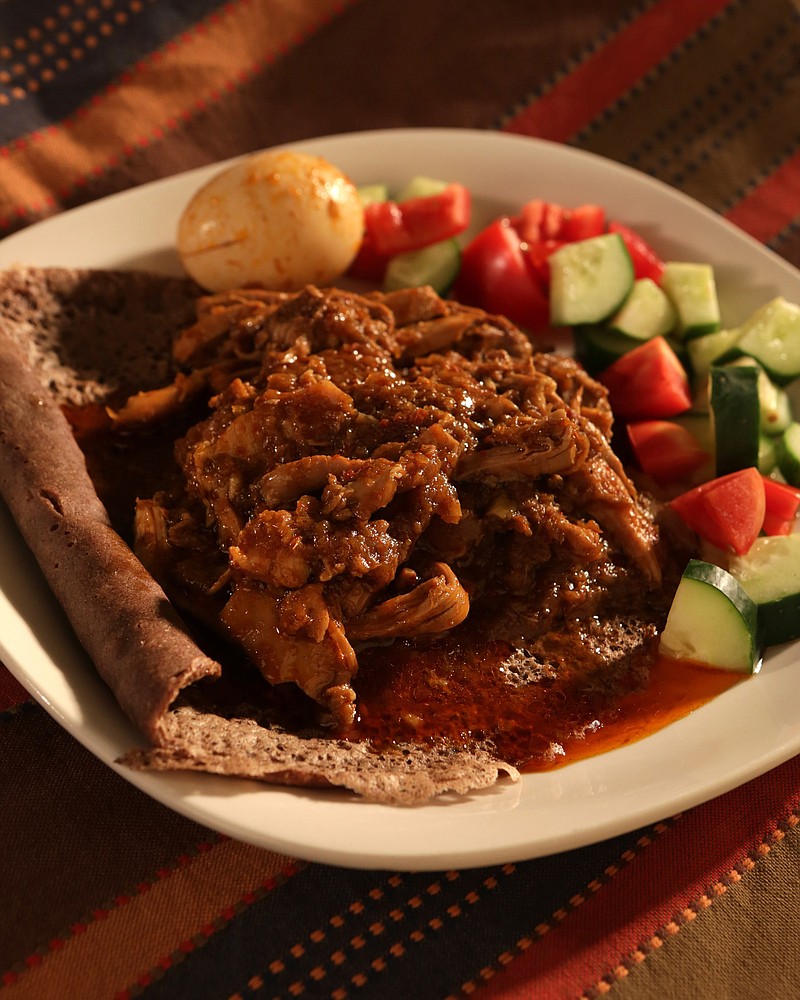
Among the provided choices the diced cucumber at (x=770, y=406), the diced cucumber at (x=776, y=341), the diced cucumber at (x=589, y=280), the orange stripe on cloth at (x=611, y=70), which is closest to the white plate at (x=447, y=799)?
the diced cucumber at (x=770, y=406)

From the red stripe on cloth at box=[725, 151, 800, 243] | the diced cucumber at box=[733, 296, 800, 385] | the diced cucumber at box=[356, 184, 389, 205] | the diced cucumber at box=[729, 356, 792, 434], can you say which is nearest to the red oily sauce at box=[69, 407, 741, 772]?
the diced cucumber at box=[729, 356, 792, 434]

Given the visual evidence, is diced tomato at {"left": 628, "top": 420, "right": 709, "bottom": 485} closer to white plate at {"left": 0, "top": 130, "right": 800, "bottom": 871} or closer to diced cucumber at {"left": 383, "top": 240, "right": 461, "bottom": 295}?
white plate at {"left": 0, "top": 130, "right": 800, "bottom": 871}

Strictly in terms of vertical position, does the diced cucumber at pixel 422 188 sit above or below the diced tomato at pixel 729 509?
above

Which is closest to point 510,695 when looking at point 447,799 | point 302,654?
point 447,799

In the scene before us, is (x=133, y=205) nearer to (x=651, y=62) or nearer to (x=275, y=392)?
(x=275, y=392)

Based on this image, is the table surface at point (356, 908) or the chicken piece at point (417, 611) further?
the chicken piece at point (417, 611)

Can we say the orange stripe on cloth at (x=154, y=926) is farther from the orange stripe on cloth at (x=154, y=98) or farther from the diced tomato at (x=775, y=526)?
the orange stripe on cloth at (x=154, y=98)

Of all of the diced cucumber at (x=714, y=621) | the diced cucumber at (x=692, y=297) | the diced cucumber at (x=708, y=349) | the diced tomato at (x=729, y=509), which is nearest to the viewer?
the diced cucumber at (x=714, y=621)

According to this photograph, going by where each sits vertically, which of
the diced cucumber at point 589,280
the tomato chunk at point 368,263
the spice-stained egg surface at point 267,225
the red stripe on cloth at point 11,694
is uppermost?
the spice-stained egg surface at point 267,225

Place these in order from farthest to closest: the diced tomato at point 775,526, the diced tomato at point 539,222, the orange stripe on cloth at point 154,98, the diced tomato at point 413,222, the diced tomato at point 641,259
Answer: the orange stripe on cloth at point 154,98, the diced tomato at point 539,222, the diced tomato at point 641,259, the diced tomato at point 413,222, the diced tomato at point 775,526
